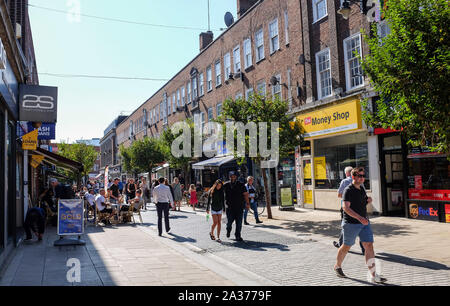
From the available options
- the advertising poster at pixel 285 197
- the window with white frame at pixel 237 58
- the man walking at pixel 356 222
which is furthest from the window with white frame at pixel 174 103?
the man walking at pixel 356 222

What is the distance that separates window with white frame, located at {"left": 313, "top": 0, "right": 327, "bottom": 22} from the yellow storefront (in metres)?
4.42

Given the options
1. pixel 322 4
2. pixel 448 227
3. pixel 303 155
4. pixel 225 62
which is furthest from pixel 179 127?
pixel 448 227

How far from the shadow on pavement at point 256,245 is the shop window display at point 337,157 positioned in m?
7.00

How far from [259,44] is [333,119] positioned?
881 cm

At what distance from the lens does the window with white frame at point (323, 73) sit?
18.0 m

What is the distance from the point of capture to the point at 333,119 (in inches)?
664

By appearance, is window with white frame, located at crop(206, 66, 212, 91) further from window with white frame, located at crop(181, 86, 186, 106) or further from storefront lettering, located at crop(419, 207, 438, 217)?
storefront lettering, located at crop(419, 207, 438, 217)

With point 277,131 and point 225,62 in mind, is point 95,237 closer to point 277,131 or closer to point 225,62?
point 277,131

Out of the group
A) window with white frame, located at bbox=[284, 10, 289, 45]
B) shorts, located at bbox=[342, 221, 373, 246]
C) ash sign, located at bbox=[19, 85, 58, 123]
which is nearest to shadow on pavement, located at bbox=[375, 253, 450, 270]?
shorts, located at bbox=[342, 221, 373, 246]

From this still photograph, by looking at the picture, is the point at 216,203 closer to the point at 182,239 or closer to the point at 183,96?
the point at 182,239

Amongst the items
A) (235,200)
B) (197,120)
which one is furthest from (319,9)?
(197,120)

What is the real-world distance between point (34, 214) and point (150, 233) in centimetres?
351

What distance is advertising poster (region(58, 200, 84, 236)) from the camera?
10734mm

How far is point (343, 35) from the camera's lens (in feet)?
55.3
